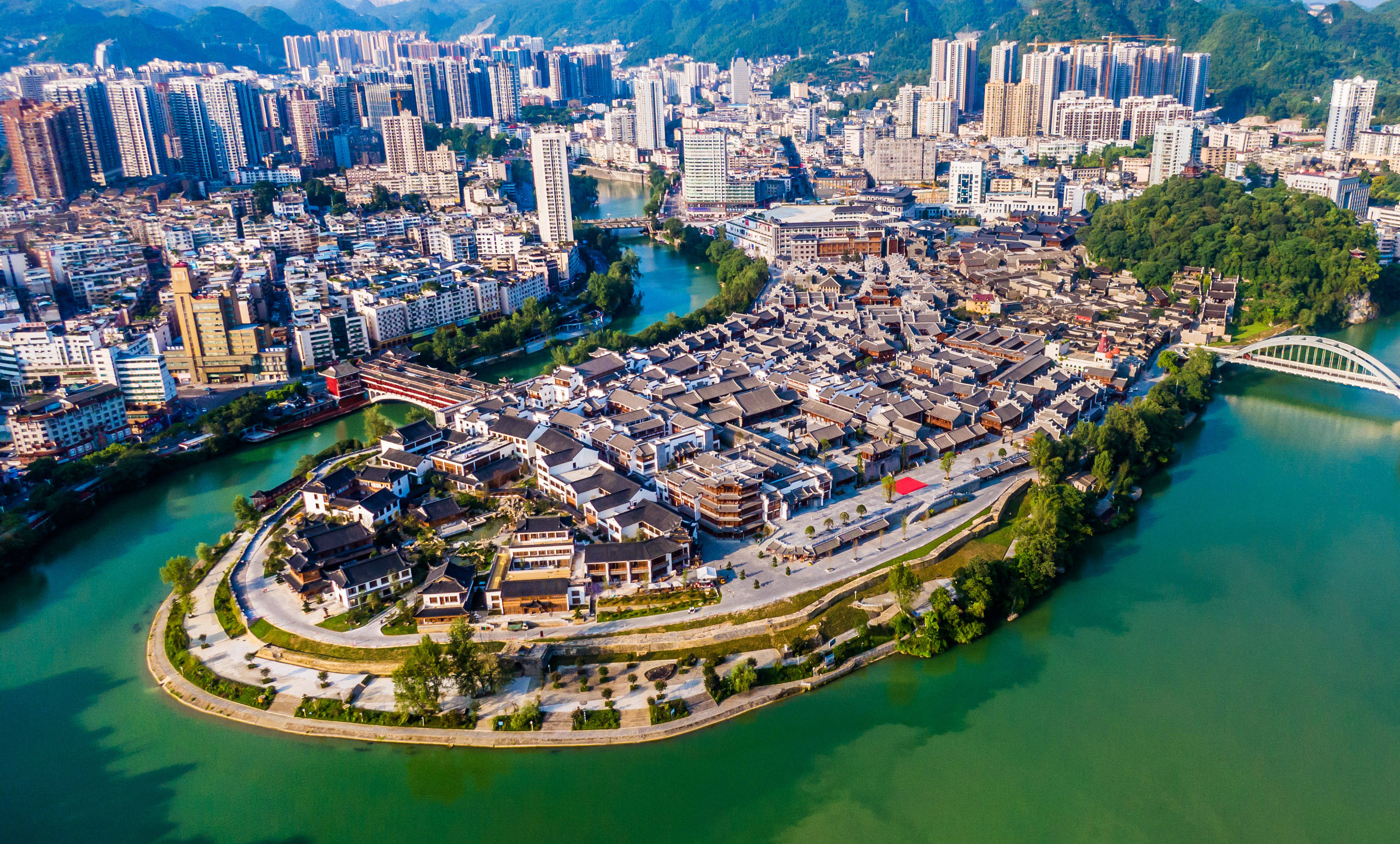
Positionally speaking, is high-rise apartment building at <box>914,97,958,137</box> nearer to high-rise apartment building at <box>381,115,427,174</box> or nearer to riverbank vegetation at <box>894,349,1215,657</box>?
high-rise apartment building at <box>381,115,427,174</box>

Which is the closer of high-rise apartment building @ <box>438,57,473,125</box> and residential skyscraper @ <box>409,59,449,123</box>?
residential skyscraper @ <box>409,59,449,123</box>

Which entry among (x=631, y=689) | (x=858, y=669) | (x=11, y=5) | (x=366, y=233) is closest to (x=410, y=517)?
(x=631, y=689)

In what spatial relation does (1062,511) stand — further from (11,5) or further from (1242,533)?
(11,5)

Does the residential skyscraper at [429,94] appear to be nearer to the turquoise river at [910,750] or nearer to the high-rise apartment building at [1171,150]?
the high-rise apartment building at [1171,150]

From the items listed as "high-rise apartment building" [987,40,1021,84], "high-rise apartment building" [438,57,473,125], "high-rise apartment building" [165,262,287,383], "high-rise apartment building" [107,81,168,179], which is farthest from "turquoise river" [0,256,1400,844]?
"high-rise apartment building" [987,40,1021,84]

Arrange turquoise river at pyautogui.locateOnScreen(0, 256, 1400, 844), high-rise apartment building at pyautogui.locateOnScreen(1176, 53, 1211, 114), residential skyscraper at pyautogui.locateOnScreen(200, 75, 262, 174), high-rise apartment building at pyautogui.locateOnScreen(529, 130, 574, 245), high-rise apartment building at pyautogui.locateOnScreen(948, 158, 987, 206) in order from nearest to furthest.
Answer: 1. turquoise river at pyautogui.locateOnScreen(0, 256, 1400, 844)
2. high-rise apartment building at pyautogui.locateOnScreen(529, 130, 574, 245)
3. high-rise apartment building at pyautogui.locateOnScreen(948, 158, 987, 206)
4. residential skyscraper at pyautogui.locateOnScreen(200, 75, 262, 174)
5. high-rise apartment building at pyautogui.locateOnScreen(1176, 53, 1211, 114)

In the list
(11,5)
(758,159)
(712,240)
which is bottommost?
(712,240)
